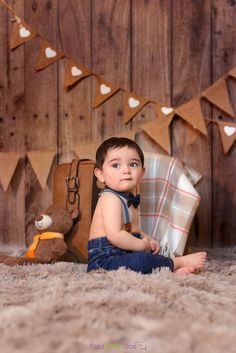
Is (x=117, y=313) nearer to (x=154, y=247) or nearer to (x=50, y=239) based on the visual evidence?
(x=154, y=247)

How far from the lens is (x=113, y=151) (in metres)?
1.43

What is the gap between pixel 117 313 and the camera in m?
0.87

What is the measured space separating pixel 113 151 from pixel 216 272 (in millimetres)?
495

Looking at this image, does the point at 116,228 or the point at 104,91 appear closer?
the point at 116,228

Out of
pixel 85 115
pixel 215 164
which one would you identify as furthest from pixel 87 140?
pixel 215 164

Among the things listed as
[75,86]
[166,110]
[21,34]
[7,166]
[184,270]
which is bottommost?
[184,270]

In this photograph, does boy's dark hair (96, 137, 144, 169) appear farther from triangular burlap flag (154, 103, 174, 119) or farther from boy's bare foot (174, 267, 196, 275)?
triangular burlap flag (154, 103, 174, 119)

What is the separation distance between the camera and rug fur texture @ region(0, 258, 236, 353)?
2.38 ft

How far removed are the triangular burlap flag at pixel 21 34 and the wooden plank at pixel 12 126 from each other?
33 mm

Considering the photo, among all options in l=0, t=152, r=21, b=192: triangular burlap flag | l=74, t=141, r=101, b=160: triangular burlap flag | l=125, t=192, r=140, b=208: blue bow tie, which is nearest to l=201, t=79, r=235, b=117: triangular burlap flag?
l=74, t=141, r=101, b=160: triangular burlap flag

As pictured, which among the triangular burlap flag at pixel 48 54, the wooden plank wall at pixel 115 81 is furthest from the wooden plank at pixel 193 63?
the triangular burlap flag at pixel 48 54

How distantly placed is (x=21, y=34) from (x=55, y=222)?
3.12 ft

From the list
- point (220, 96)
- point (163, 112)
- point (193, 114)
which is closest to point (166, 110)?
point (163, 112)

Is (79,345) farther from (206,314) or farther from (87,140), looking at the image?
(87,140)
